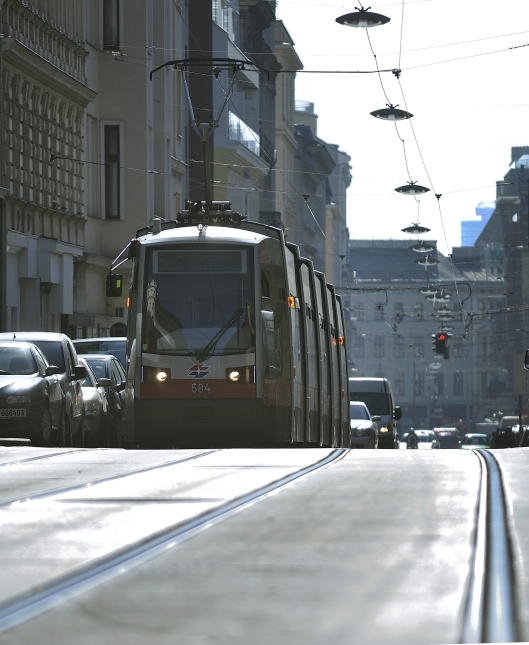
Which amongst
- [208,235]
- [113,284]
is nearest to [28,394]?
[208,235]

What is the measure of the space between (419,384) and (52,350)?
432 ft

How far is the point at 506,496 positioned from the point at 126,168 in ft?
117

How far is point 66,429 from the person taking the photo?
65.2 feet

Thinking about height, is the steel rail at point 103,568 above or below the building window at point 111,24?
below

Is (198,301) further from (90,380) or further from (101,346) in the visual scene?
(101,346)

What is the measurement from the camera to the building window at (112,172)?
42250mm

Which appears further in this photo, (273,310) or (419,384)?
(419,384)

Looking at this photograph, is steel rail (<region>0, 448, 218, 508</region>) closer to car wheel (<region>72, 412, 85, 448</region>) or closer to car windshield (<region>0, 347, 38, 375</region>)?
car windshield (<region>0, 347, 38, 375</region>)

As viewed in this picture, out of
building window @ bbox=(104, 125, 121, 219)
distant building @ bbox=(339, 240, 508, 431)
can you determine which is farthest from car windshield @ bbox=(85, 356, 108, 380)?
distant building @ bbox=(339, 240, 508, 431)

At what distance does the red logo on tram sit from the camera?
19359 millimetres

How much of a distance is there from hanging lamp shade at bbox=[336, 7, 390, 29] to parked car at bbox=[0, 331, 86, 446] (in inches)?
575

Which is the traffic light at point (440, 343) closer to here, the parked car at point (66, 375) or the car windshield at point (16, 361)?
the parked car at point (66, 375)

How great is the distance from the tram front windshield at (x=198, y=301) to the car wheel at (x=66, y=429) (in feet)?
4.82

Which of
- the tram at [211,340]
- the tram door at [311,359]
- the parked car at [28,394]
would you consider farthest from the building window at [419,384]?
the parked car at [28,394]
